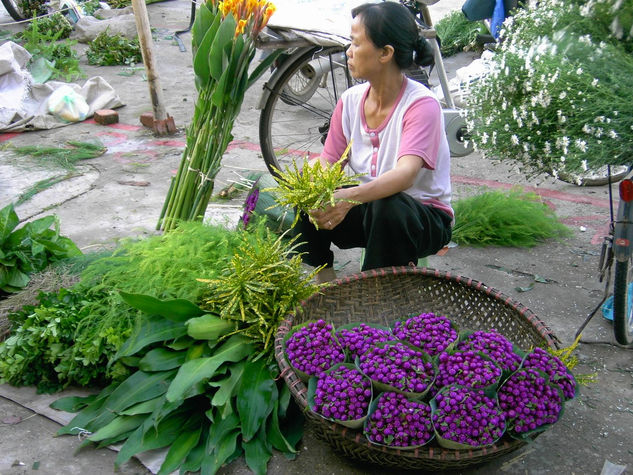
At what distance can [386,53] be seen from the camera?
229 centimetres

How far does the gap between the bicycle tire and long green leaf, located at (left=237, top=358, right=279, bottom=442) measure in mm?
7767

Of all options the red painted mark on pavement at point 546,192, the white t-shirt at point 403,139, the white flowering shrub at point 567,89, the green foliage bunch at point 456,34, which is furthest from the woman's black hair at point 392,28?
the green foliage bunch at point 456,34

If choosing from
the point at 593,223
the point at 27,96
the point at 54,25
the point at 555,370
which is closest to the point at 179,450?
the point at 555,370

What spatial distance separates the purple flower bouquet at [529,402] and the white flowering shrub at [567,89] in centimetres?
68

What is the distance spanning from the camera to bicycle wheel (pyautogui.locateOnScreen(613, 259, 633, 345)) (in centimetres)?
235

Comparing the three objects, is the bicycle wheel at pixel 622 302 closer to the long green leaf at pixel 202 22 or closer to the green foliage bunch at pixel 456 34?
the long green leaf at pixel 202 22

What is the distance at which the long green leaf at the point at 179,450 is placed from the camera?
1.89m

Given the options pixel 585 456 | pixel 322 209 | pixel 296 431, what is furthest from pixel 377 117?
pixel 585 456

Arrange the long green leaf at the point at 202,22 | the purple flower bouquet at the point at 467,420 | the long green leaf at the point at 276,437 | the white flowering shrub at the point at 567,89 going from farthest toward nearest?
1. the long green leaf at the point at 202,22
2. the long green leaf at the point at 276,437
3. the white flowering shrub at the point at 567,89
4. the purple flower bouquet at the point at 467,420

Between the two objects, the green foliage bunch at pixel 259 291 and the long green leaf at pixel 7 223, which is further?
the long green leaf at pixel 7 223

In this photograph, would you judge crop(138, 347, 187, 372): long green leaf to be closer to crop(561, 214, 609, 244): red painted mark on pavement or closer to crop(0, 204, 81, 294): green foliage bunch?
crop(0, 204, 81, 294): green foliage bunch

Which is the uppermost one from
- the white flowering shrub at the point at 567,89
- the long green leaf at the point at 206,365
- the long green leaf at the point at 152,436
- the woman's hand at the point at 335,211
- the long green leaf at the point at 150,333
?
the white flowering shrub at the point at 567,89

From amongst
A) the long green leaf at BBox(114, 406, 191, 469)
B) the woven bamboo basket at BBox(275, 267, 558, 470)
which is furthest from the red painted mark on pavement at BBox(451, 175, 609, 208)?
the long green leaf at BBox(114, 406, 191, 469)

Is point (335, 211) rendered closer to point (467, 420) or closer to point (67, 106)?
point (467, 420)
